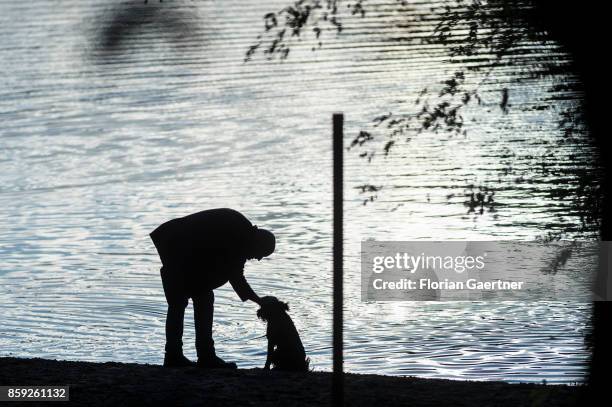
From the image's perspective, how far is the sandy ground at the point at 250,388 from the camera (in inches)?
309

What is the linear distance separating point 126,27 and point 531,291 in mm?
10574

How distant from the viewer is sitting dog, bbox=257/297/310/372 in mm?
9828

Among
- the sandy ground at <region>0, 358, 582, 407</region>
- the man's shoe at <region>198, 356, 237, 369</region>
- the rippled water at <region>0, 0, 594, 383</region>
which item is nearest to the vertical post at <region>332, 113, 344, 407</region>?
the rippled water at <region>0, 0, 594, 383</region>

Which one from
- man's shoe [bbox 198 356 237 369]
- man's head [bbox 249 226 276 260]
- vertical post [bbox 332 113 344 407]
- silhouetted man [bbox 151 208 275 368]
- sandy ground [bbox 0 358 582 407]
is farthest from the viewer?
man's shoe [bbox 198 356 237 369]

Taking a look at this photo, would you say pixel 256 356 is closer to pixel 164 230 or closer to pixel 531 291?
pixel 164 230

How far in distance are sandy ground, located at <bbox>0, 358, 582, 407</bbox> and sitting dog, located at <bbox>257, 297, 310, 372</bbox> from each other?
62cm

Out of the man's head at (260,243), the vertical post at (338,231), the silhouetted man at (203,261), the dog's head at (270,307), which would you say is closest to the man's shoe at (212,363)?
the silhouetted man at (203,261)

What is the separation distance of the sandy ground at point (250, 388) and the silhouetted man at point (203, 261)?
2.76 ft

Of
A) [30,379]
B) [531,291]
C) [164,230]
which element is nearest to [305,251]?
[531,291]

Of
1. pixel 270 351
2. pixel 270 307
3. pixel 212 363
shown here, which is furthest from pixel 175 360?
pixel 270 307

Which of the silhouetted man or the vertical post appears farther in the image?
the silhouetted man

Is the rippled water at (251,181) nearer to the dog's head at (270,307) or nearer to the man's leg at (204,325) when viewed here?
the man's leg at (204,325)

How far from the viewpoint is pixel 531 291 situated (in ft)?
46.9

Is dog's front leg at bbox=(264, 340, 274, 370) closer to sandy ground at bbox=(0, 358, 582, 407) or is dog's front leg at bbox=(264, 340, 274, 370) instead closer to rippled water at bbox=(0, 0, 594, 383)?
sandy ground at bbox=(0, 358, 582, 407)
